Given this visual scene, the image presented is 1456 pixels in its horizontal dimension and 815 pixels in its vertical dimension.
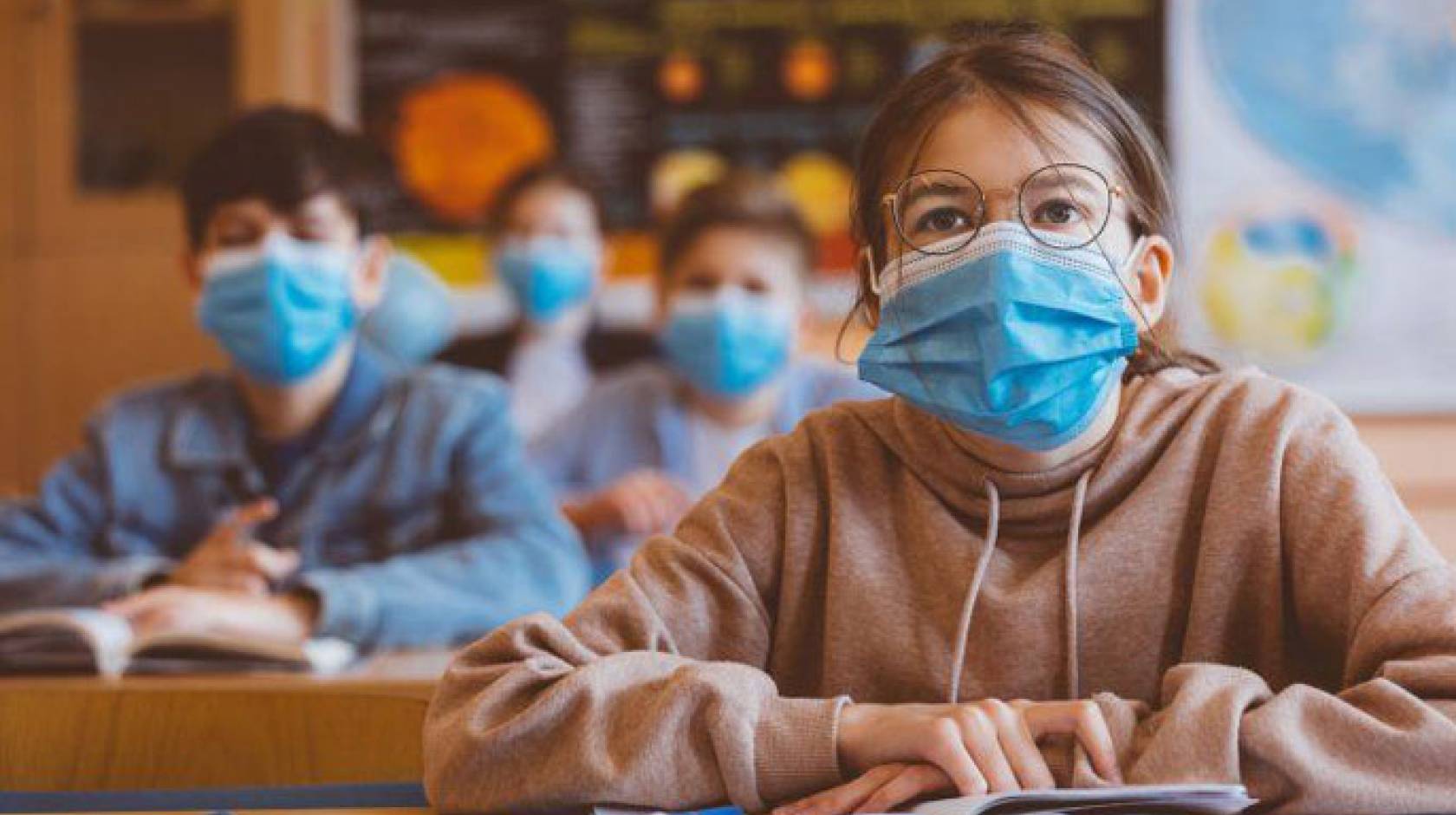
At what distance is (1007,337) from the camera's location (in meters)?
0.97

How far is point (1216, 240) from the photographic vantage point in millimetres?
3598

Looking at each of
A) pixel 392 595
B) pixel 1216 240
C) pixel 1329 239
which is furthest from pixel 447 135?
pixel 392 595

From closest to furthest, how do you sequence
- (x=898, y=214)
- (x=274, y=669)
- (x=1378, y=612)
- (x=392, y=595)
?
(x=1378, y=612) → (x=898, y=214) → (x=274, y=669) → (x=392, y=595)

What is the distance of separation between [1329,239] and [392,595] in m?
2.60

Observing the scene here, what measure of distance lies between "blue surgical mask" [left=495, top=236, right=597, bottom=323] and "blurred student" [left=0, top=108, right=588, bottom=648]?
113cm

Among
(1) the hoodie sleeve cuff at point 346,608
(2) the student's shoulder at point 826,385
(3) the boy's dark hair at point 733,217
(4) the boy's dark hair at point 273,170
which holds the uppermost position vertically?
(4) the boy's dark hair at point 273,170

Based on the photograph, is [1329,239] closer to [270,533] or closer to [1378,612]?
[270,533]

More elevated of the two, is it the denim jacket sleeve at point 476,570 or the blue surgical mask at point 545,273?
the blue surgical mask at point 545,273

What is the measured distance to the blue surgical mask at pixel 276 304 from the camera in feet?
6.20

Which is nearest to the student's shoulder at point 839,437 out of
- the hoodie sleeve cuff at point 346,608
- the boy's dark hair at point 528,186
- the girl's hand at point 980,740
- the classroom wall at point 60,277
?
the girl's hand at point 980,740

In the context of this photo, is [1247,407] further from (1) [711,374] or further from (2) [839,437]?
(1) [711,374]

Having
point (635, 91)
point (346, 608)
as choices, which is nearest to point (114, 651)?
point (346, 608)

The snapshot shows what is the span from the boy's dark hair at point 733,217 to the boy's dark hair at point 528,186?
57cm

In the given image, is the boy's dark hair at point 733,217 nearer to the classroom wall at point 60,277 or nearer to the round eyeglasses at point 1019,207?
the classroom wall at point 60,277
